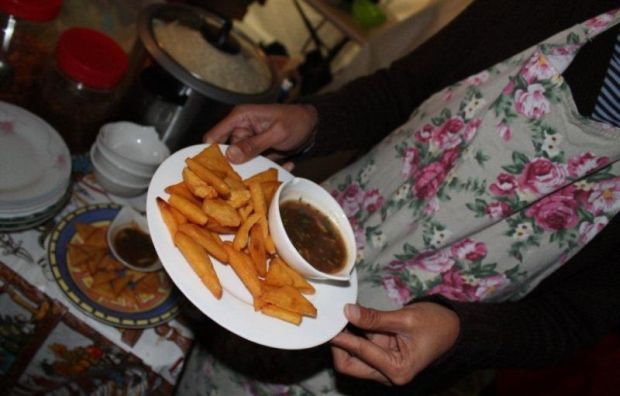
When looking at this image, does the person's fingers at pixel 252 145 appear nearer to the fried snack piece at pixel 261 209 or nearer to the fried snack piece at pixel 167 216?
the fried snack piece at pixel 261 209

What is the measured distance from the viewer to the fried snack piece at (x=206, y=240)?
849 mm

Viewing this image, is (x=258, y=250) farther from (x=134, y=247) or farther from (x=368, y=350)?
(x=134, y=247)

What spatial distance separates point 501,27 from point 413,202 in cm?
49

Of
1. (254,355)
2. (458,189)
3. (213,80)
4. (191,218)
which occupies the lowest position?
(254,355)

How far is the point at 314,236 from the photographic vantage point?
3.29 feet

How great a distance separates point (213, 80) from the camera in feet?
4.93

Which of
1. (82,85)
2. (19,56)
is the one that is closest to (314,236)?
(82,85)

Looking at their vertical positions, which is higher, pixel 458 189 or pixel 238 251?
pixel 458 189

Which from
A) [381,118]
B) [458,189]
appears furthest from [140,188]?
[458,189]

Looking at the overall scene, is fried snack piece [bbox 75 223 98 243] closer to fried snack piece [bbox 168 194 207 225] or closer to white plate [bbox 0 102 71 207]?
white plate [bbox 0 102 71 207]

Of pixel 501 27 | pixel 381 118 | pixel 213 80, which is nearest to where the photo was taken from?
pixel 501 27

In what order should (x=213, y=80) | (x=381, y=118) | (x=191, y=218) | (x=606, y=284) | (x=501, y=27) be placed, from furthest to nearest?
(x=213, y=80) < (x=381, y=118) < (x=501, y=27) < (x=606, y=284) < (x=191, y=218)

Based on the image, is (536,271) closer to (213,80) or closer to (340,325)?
(340,325)

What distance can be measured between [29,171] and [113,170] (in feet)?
0.68
